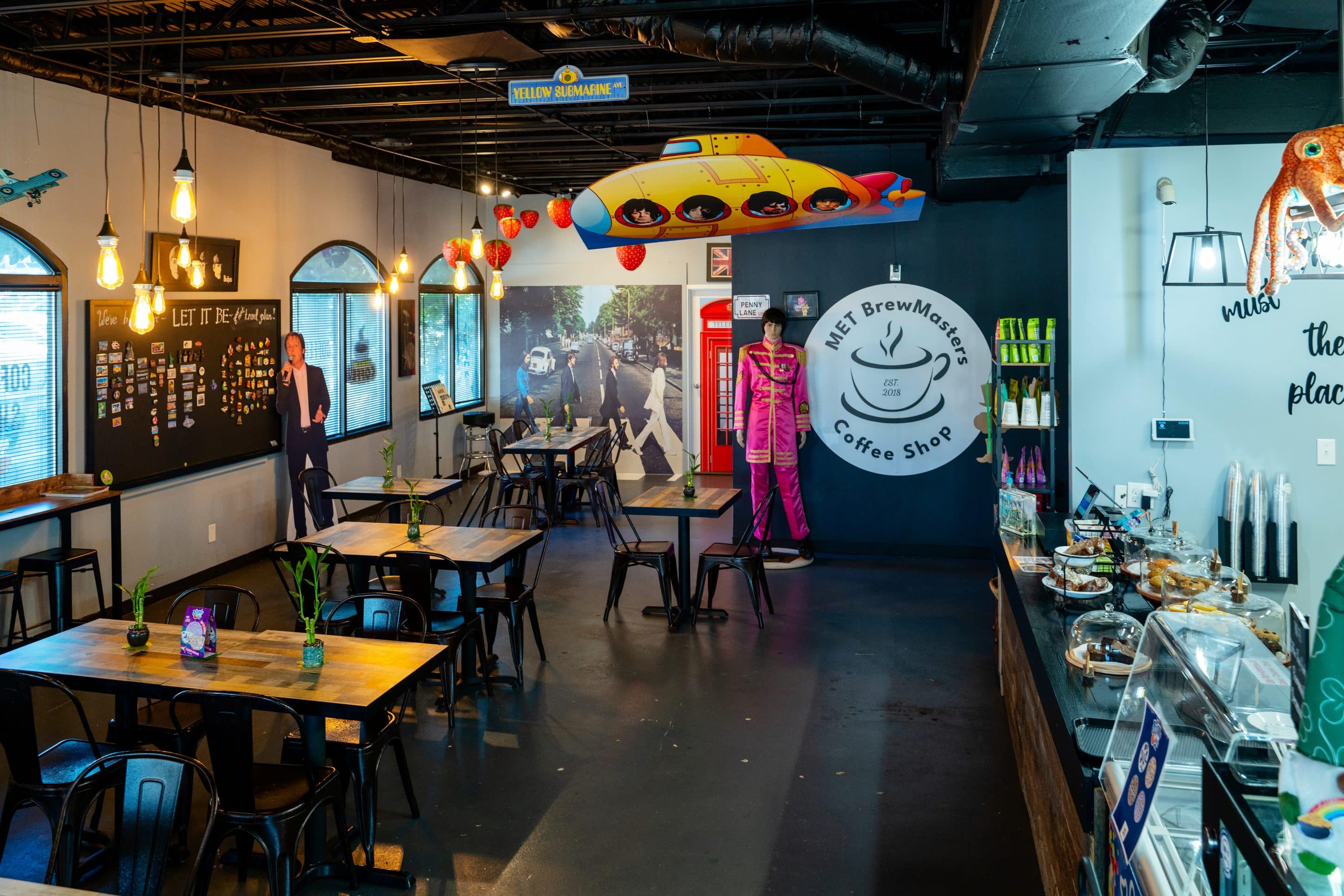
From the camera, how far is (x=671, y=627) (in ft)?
22.8

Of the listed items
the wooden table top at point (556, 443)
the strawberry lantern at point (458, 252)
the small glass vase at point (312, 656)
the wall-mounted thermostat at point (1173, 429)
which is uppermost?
the strawberry lantern at point (458, 252)

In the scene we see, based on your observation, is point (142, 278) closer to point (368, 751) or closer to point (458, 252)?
point (368, 751)

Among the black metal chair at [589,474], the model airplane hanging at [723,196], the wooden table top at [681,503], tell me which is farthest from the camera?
the black metal chair at [589,474]

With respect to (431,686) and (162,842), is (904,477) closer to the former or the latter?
(431,686)

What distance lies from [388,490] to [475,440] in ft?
20.1

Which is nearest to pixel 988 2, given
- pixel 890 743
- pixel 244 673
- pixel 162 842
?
pixel 890 743

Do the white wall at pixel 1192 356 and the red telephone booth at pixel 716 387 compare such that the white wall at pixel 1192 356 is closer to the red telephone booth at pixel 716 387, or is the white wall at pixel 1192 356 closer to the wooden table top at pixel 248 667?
the wooden table top at pixel 248 667

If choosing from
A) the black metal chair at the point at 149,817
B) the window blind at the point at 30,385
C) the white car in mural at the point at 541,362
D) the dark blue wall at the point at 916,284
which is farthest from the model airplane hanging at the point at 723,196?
the white car in mural at the point at 541,362

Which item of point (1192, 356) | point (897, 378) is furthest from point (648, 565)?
point (1192, 356)

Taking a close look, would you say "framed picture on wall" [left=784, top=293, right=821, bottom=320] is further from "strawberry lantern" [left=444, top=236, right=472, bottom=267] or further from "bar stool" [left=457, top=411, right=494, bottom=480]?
"bar stool" [left=457, top=411, right=494, bottom=480]

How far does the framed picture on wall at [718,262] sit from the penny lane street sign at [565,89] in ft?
25.2

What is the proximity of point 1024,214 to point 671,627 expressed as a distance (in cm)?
462

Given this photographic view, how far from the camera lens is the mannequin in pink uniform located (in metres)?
8.80

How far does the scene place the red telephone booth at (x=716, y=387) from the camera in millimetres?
13680
